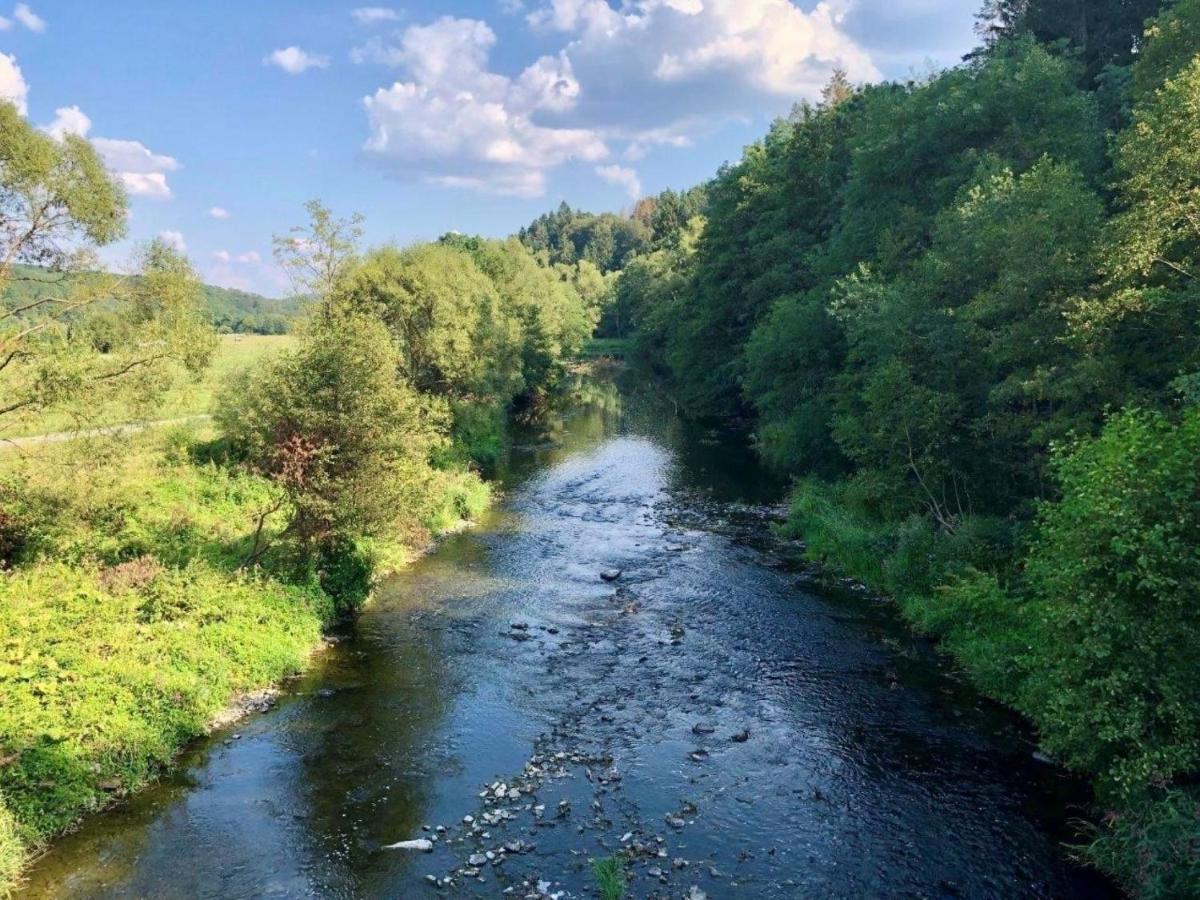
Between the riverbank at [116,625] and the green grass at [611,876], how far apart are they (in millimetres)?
10087

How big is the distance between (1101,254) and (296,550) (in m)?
25.6

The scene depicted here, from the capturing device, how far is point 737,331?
6581cm

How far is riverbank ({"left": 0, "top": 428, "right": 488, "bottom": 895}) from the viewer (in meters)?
15.4

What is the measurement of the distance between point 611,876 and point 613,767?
148 inches

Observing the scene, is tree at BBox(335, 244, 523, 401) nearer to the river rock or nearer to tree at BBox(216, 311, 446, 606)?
tree at BBox(216, 311, 446, 606)

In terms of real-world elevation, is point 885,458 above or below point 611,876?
above

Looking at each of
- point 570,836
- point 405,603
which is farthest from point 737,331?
point 570,836

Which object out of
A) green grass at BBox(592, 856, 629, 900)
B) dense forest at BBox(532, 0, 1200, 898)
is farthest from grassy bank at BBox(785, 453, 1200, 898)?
green grass at BBox(592, 856, 629, 900)

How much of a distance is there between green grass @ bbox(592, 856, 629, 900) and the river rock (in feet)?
10.4

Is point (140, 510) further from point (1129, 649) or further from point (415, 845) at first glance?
point (1129, 649)

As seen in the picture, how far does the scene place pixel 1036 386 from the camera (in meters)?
20.7

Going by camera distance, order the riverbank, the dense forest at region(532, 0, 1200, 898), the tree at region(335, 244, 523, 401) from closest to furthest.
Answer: the dense forest at region(532, 0, 1200, 898) → the riverbank → the tree at region(335, 244, 523, 401)

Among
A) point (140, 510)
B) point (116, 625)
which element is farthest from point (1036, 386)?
point (140, 510)

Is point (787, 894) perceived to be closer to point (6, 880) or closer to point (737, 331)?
point (6, 880)
